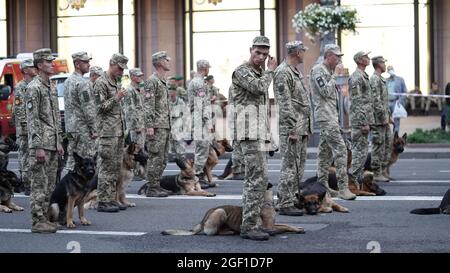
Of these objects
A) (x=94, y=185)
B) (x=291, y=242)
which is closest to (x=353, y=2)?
(x=94, y=185)

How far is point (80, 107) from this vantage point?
14375mm

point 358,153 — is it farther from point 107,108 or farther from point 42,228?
point 42,228

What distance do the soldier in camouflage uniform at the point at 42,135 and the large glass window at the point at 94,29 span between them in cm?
2555

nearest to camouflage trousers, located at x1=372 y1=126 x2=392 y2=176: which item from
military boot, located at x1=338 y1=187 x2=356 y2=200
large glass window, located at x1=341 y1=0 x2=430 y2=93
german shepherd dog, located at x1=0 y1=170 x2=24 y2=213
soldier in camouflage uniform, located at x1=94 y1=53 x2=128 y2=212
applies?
military boot, located at x1=338 y1=187 x2=356 y2=200

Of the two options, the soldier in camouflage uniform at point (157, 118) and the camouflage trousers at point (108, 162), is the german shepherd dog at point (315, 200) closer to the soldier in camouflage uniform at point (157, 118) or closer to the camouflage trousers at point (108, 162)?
the camouflage trousers at point (108, 162)

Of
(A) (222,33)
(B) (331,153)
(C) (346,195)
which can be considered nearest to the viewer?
(B) (331,153)

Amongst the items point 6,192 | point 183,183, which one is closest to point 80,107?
point 6,192

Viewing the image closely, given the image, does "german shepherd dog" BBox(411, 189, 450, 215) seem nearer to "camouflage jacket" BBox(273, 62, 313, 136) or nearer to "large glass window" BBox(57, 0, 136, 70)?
"camouflage jacket" BBox(273, 62, 313, 136)

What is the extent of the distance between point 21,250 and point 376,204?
5.52m

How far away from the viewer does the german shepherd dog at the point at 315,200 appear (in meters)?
12.6

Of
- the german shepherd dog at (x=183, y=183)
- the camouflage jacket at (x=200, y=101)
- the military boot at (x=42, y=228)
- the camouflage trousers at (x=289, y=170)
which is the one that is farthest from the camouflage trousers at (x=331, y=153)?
the military boot at (x=42, y=228)

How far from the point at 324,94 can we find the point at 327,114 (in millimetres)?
296

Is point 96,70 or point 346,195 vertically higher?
point 96,70

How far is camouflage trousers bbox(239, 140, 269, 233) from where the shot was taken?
10461 millimetres
